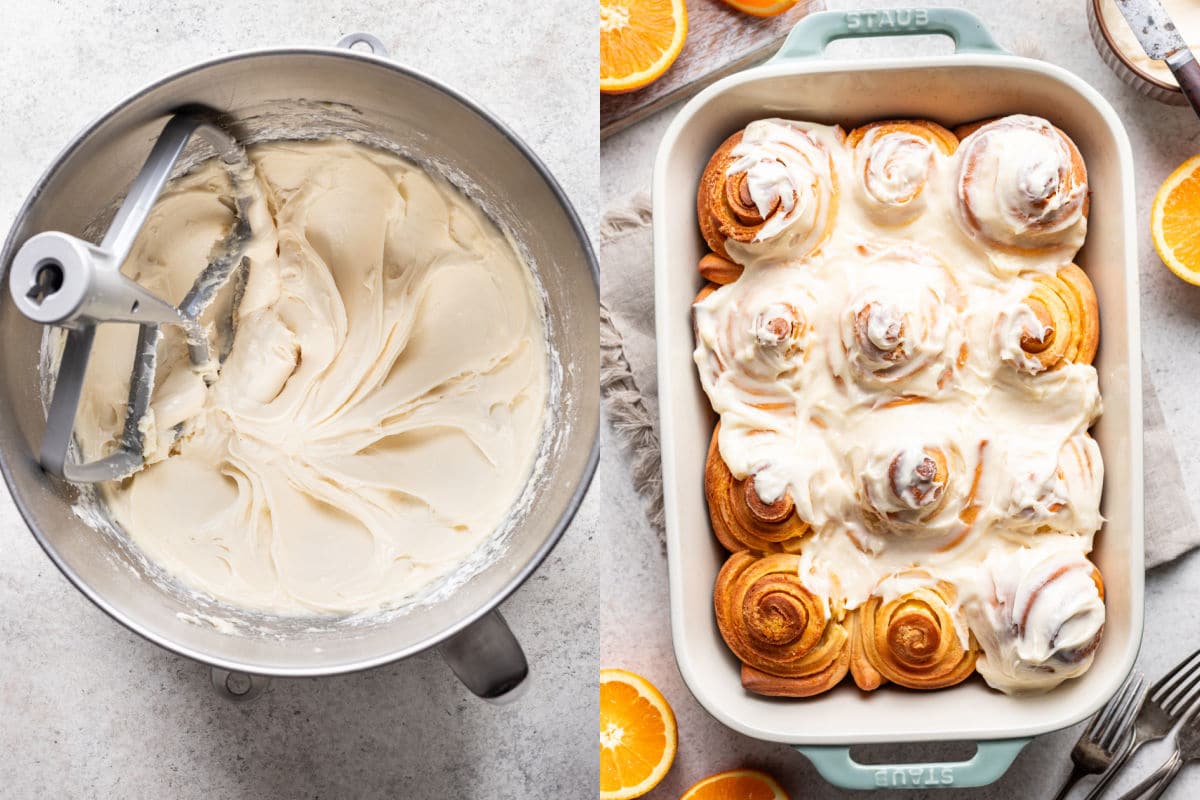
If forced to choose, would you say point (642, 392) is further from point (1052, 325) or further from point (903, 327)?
point (1052, 325)

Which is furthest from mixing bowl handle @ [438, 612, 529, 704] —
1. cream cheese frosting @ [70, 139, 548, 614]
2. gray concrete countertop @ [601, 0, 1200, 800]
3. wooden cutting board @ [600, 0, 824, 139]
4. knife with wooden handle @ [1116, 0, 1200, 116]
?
knife with wooden handle @ [1116, 0, 1200, 116]

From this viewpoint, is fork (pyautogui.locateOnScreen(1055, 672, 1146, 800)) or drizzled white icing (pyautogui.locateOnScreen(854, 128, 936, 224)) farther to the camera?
fork (pyautogui.locateOnScreen(1055, 672, 1146, 800))

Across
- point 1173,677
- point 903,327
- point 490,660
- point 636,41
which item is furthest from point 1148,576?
point 636,41

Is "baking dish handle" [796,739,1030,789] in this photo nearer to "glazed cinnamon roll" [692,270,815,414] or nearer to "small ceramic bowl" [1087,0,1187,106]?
"glazed cinnamon roll" [692,270,815,414]

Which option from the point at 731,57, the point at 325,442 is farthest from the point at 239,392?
the point at 731,57

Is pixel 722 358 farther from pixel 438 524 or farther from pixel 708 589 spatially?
pixel 438 524
